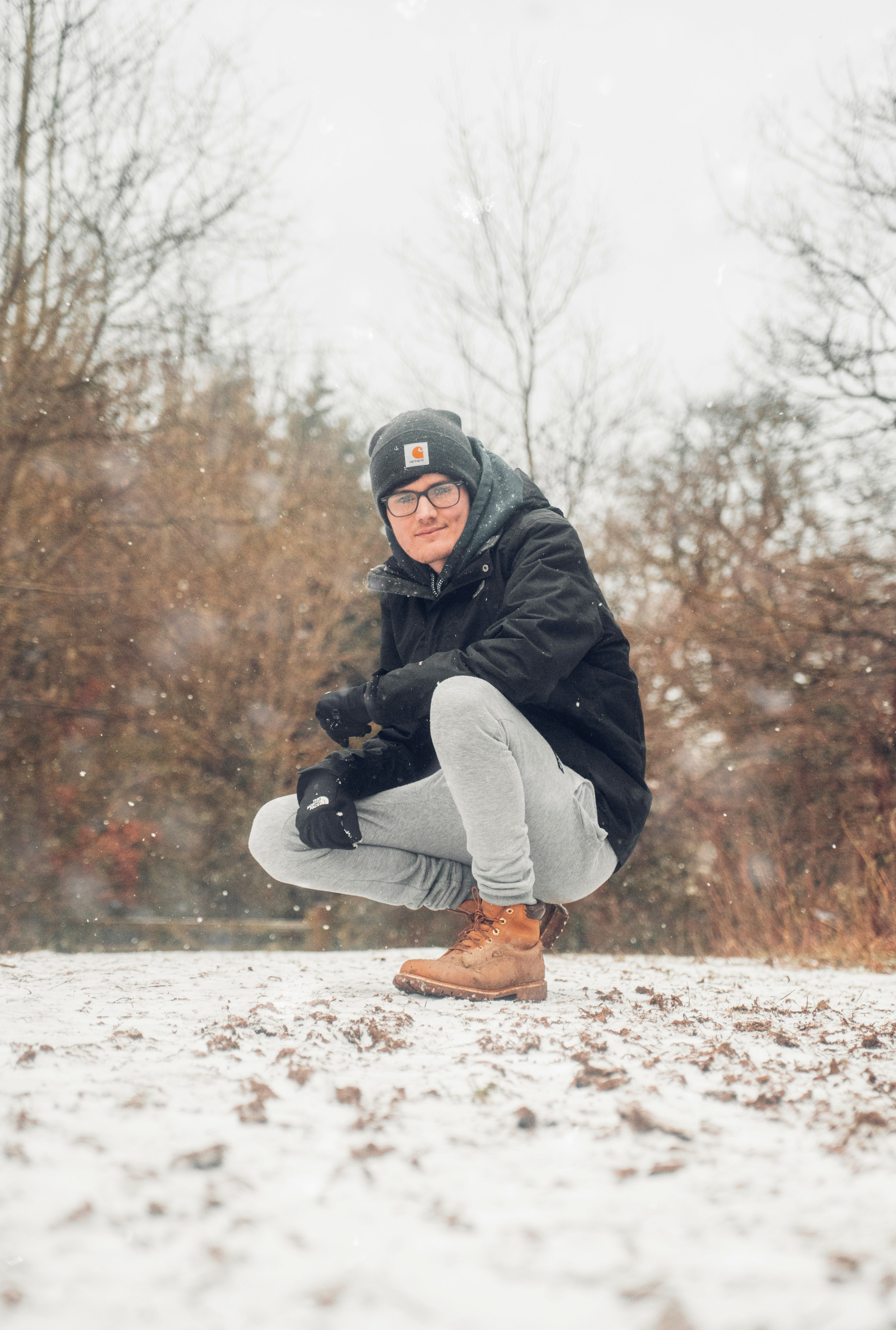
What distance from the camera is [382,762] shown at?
2.48m

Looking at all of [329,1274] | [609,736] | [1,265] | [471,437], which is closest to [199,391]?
[1,265]

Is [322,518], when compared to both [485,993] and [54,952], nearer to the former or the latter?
[54,952]

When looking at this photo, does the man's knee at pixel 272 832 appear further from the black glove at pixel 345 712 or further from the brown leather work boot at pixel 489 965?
the brown leather work boot at pixel 489 965

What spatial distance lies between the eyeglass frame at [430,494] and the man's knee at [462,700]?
1.78 ft

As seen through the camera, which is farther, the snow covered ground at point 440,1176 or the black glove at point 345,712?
the black glove at point 345,712

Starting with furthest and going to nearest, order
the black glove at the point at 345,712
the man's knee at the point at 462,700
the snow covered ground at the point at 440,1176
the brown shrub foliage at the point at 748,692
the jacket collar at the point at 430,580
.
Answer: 1. the brown shrub foliage at the point at 748,692
2. the jacket collar at the point at 430,580
3. the black glove at the point at 345,712
4. the man's knee at the point at 462,700
5. the snow covered ground at the point at 440,1176

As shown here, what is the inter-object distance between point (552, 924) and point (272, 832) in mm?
812

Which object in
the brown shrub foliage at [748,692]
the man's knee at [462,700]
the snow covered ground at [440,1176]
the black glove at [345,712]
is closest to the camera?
the snow covered ground at [440,1176]

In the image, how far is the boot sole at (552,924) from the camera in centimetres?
242

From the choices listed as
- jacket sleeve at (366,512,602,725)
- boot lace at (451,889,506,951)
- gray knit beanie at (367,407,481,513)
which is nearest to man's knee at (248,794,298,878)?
jacket sleeve at (366,512,602,725)

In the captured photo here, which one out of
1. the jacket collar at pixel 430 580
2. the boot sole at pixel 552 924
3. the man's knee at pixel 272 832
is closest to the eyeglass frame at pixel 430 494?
the jacket collar at pixel 430 580

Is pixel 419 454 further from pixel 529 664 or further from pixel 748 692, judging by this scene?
pixel 748 692

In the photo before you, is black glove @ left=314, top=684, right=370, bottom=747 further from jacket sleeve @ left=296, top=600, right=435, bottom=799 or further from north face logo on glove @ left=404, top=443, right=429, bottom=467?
north face logo on glove @ left=404, top=443, right=429, bottom=467

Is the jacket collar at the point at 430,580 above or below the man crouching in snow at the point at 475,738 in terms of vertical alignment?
above
